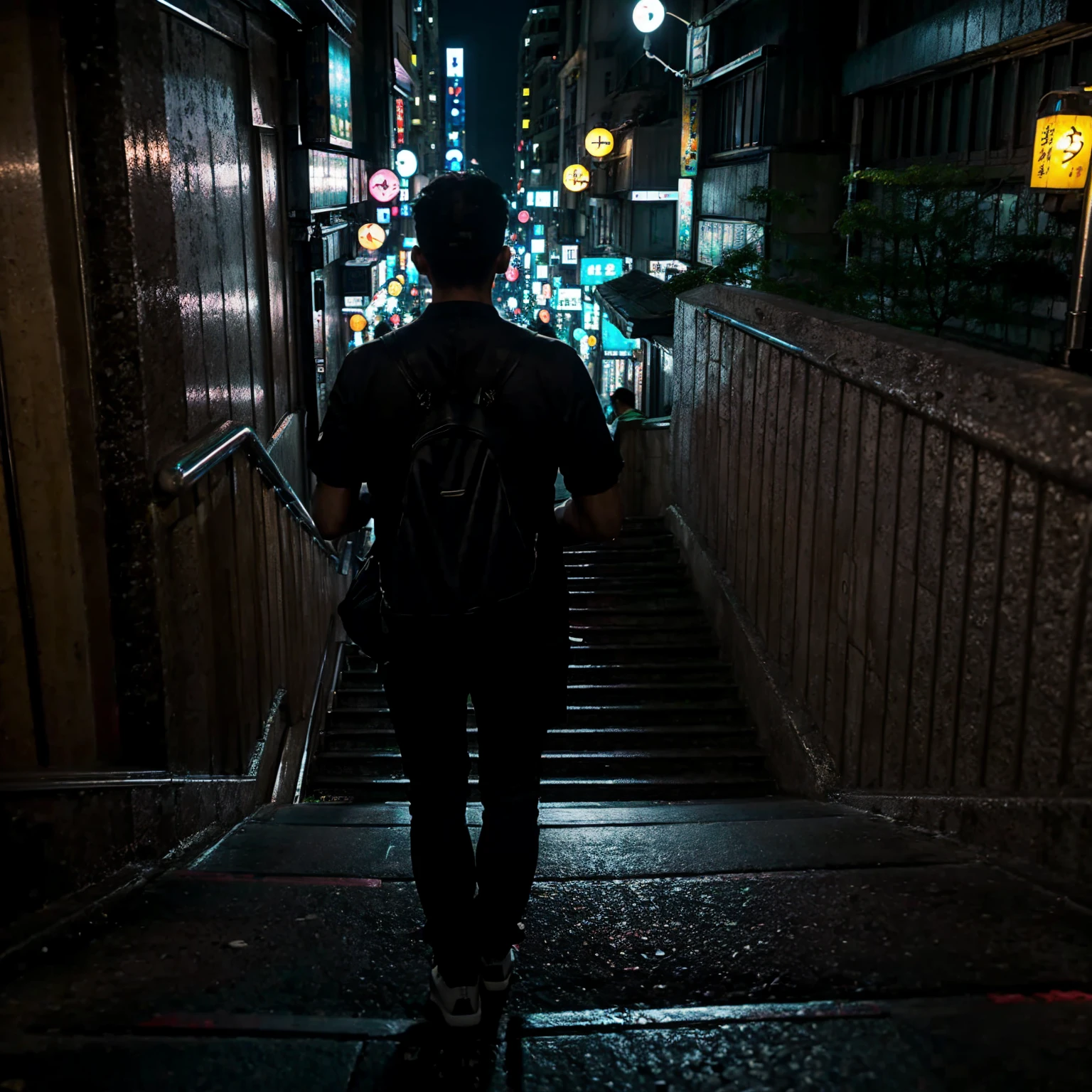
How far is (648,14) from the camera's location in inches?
995

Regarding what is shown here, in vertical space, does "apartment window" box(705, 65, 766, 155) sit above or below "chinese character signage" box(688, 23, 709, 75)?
below

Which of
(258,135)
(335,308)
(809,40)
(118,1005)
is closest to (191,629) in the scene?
(118,1005)

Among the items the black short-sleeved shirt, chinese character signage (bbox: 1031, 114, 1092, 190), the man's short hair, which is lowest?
the black short-sleeved shirt

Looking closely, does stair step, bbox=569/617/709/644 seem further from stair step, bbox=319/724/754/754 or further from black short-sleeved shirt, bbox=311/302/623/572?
black short-sleeved shirt, bbox=311/302/623/572

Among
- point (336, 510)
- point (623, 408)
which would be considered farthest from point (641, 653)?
point (623, 408)

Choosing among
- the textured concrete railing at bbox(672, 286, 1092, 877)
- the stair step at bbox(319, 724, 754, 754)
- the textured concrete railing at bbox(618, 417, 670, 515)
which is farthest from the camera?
the textured concrete railing at bbox(618, 417, 670, 515)

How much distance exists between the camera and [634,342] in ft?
108

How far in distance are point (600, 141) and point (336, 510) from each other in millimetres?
34870

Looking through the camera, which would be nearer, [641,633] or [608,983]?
[608,983]

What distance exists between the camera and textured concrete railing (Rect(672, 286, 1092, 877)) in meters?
3.14

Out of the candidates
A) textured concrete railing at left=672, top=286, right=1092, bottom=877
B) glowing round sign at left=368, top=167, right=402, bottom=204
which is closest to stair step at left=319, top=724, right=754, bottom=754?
textured concrete railing at left=672, top=286, right=1092, bottom=877

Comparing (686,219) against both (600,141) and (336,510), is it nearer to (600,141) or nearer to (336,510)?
(600,141)

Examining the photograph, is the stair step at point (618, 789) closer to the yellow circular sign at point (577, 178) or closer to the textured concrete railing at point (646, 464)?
the textured concrete railing at point (646, 464)

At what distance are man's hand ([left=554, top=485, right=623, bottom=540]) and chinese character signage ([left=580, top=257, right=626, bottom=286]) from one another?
110ft
